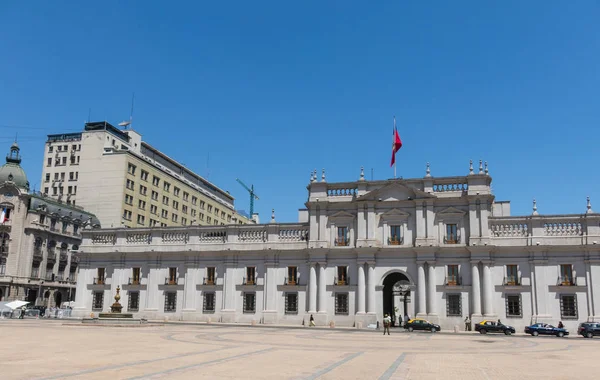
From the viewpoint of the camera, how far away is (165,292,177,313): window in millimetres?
62656

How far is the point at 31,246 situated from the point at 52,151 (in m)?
27.1

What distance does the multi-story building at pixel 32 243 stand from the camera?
3142 inches

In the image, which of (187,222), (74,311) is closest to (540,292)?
(74,311)

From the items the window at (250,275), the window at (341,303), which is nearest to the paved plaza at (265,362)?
the window at (341,303)

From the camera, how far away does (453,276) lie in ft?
185

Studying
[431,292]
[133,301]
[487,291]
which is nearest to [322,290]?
[431,292]

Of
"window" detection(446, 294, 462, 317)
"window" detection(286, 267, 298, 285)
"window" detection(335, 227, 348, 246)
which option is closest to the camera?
"window" detection(446, 294, 462, 317)

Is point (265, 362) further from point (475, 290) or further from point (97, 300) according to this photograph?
point (97, 300)

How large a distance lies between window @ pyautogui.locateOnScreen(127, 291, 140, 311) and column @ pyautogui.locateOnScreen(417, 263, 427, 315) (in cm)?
3250

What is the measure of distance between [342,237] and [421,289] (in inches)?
401

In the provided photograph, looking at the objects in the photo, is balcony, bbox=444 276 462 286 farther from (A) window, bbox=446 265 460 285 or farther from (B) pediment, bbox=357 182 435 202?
(B) pediment, bbox=357 182 435 202

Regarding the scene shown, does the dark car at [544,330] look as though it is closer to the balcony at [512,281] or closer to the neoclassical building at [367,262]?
the neoclassical building at [367,262]

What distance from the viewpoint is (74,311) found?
6550 centimetres

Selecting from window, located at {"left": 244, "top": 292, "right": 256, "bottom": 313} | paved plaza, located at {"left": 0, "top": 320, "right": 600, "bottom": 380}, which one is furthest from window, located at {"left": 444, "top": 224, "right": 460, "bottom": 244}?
paved plaza, located at {"left": 0, "top": 320, "right": 600, "bottom": 380}
